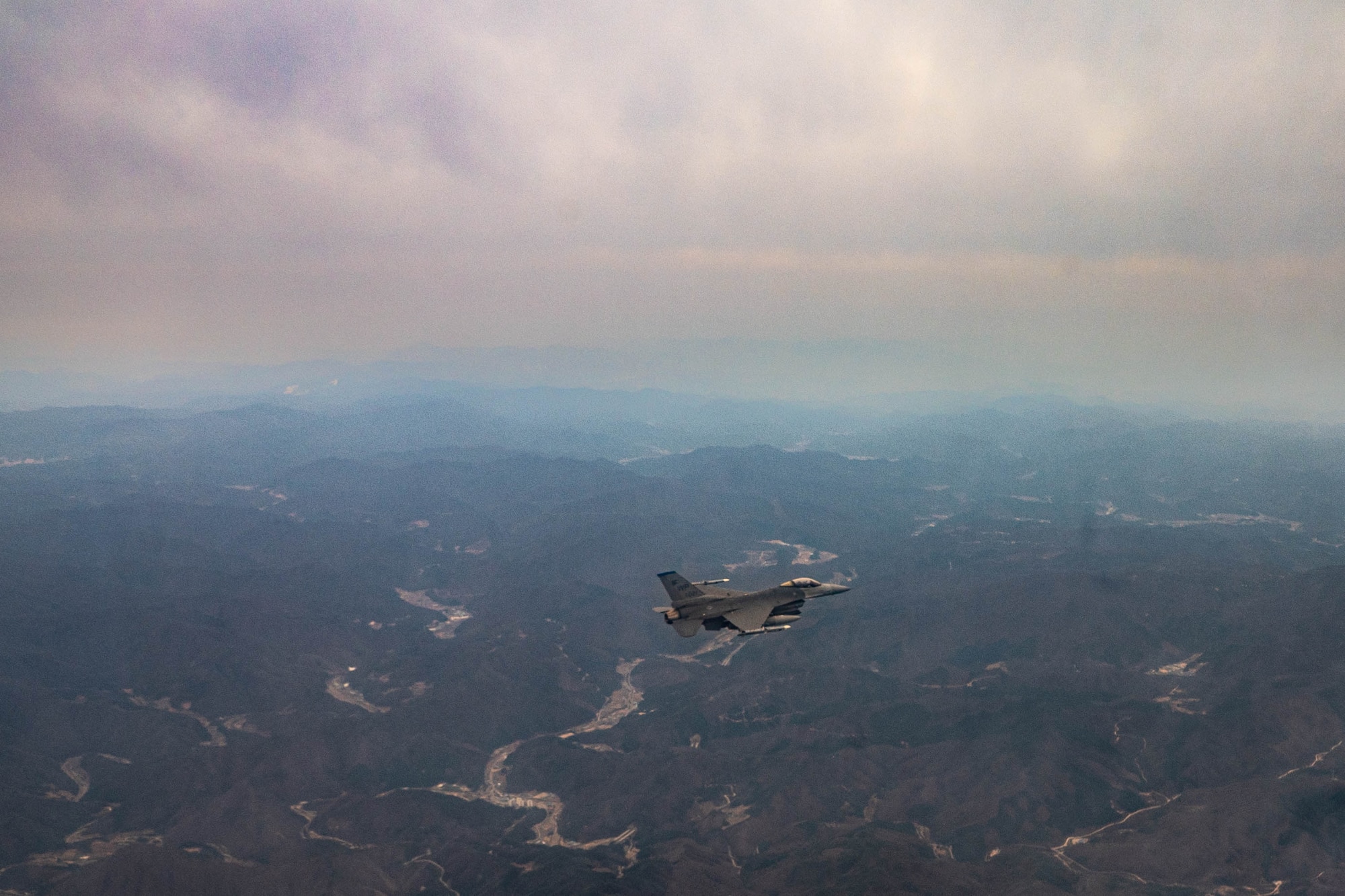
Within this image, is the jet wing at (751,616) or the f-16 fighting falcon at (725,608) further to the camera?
the f-16 fighting falcon at (725,608)

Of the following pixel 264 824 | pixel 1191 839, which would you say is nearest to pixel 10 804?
pixel 264 824

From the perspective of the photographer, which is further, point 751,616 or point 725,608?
point 751,616

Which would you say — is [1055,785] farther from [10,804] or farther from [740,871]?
[10,804]

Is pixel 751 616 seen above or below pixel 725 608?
below

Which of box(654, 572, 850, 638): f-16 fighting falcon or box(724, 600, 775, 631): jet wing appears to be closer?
box(724, 600, 775, 631): jet wing

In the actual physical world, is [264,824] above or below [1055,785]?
below
